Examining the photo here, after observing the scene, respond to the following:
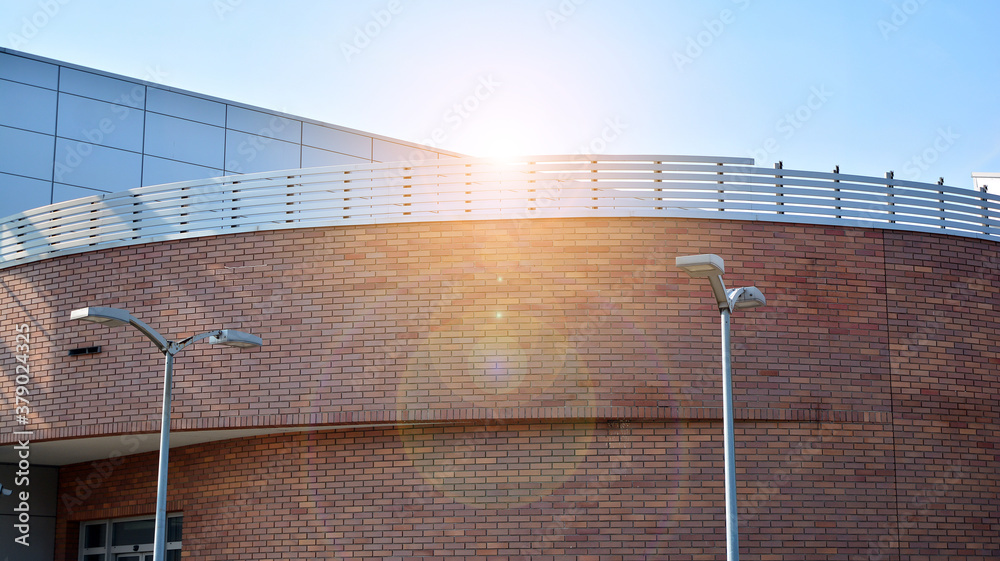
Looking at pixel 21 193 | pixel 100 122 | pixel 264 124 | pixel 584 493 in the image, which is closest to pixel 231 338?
pixel 584 493

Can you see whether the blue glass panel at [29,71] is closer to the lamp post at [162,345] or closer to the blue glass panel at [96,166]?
the blue glass panel at [96,166]

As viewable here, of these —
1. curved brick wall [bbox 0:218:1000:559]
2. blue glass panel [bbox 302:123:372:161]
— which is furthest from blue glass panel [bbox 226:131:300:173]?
curved brick wall [bbox 0:218:1000:559]

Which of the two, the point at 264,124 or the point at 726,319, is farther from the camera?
the point at 264,124

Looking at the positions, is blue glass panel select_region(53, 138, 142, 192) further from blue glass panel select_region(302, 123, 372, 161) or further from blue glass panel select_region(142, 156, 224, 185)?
blue glass panel select_region(302, 123, 372, 161)

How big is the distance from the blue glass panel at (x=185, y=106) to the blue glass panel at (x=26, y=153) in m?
2.84

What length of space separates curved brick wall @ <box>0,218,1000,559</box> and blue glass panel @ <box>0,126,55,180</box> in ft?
36.5

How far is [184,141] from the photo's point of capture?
27.5m

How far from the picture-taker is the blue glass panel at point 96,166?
25969 mm

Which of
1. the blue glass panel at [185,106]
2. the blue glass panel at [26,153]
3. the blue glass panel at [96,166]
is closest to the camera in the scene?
the blue glass panel at [26,153]

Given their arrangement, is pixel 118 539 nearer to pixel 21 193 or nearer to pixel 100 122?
pixel 21 193

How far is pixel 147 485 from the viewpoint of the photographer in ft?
62.4

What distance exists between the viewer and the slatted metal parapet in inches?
620

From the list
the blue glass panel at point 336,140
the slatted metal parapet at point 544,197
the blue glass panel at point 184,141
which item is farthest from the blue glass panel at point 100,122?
the slatted metal parapet at point 544,197

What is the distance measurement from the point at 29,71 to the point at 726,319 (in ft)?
70.2
